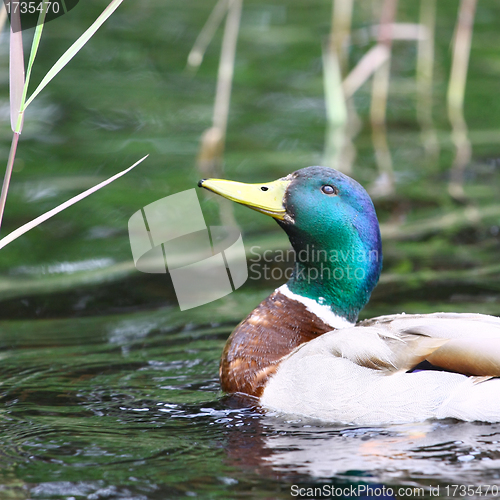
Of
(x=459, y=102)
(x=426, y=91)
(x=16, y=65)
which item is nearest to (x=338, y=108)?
(x=459, y=102)

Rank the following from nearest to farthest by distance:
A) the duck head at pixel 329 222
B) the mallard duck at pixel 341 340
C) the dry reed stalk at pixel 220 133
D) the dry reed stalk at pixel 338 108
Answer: the mallard duck at pixel 341 340 → the duck head at pixel 329 222 → the dry reed stalk at pixel 220 133 → the dry reed stalk at pixel 338 108

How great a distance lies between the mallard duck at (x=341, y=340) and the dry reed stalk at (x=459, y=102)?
414 centimetres

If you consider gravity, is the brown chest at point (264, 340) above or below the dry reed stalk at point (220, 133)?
below

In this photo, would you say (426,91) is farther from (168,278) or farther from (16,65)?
(16,65)

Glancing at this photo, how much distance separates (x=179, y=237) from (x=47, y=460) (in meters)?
3.62

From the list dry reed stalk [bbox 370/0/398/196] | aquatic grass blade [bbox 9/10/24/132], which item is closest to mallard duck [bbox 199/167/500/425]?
aquatic grass blade [bbox 9/10/24/132]

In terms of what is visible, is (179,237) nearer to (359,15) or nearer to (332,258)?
(332,258)

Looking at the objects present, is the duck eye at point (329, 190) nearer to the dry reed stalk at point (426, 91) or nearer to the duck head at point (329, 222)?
the duck head at point (329, 222)

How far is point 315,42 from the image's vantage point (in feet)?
47.4

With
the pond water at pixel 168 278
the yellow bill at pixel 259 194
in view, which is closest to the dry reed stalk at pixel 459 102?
the pond water at pixel 168 278

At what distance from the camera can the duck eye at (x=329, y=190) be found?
16.0 ft

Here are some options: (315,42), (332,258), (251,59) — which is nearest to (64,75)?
(251,59)

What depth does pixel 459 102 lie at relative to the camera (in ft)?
40.4

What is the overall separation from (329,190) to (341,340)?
2.93ft
